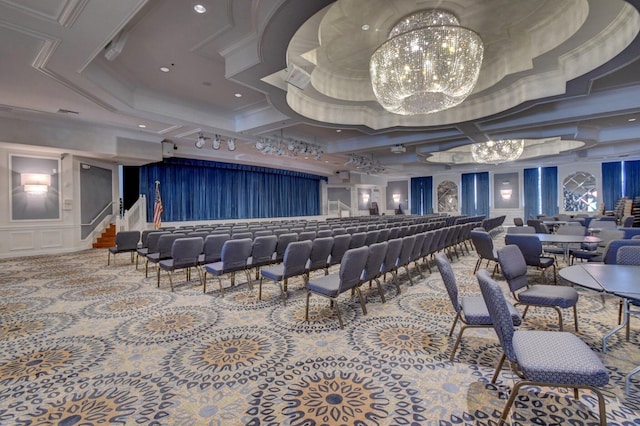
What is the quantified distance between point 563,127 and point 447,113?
4.10 metres

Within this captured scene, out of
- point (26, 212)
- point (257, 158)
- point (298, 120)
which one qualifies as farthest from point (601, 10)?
point (26, 212)

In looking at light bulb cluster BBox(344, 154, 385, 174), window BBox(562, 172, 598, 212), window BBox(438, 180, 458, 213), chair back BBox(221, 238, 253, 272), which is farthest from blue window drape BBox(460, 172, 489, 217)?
chair back BBox(221, 238, 253, 272)

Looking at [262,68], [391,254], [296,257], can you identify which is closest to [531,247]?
[391,254]

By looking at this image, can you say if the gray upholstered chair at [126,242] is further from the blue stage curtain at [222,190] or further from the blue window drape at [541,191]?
the blue window drape at [541,191]

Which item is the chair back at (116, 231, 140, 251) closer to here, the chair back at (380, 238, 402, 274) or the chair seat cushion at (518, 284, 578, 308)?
the chair back at (380, 238, 402, 274)

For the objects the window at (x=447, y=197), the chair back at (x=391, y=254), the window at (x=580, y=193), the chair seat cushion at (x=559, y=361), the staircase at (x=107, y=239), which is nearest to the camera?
the chair seat cushion at (x=559, y=361)

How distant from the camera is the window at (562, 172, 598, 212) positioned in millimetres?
15889

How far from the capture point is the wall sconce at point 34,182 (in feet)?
28.5

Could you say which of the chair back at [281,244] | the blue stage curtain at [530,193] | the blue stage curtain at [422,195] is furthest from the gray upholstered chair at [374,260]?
the blue stage curtain at [422,195]

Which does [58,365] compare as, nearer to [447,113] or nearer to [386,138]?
[447,113]

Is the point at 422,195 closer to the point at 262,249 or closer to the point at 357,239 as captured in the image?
the point at 357,239

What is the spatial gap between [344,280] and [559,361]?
2037 mm

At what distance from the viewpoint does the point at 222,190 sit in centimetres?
1516

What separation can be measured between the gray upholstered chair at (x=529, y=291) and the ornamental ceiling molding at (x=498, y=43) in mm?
3625
